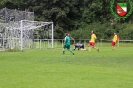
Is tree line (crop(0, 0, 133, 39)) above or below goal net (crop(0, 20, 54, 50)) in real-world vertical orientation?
above

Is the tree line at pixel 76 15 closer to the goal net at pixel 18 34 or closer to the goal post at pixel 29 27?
the goal post at pixel 29 27

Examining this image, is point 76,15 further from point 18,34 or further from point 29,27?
point 18,34

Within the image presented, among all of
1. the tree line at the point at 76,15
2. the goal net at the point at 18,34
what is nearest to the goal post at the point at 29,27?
the goal net at the point at 18,34

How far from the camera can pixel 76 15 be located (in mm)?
79875

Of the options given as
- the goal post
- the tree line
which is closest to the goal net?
the goal post

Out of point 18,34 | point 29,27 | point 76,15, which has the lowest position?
point 18,34

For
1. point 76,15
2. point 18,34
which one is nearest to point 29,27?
point 18,34

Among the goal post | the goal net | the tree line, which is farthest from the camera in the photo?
the tree line

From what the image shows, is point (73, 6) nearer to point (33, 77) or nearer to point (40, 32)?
point (40, 32)

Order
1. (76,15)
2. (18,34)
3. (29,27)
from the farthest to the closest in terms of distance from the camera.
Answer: (76,15), (29,27), (18,34)

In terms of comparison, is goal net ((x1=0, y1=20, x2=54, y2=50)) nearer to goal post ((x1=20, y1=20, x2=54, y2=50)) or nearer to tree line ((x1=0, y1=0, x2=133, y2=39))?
goal post ((x1=20, y1=20, x2=54, y2=50))

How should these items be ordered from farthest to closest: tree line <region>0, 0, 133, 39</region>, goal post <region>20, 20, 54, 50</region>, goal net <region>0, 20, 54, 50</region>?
tree line <region>0, 0, 133, 39</region> → goal post <region>20, 20, 54, 50</region> → goal net <region>0, 20, 54, 50</region>

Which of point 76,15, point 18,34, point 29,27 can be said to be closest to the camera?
point 18,34

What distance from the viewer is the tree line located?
242 ft
